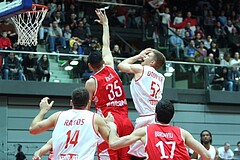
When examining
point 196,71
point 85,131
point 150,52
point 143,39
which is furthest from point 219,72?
point 85,131

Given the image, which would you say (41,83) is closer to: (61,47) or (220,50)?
(61,47)

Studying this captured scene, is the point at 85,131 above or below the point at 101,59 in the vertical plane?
below

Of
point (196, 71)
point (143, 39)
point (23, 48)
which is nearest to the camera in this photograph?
point (23, 48)

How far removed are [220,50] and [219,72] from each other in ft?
13.5

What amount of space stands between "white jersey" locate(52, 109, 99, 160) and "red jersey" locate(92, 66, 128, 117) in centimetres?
176

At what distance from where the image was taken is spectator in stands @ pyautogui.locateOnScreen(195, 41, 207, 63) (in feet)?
67.6

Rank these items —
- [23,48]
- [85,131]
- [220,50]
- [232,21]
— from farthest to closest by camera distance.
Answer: [232,21], [220,50], [23,48], [85,131]

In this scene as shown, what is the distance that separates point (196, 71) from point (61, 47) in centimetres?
438

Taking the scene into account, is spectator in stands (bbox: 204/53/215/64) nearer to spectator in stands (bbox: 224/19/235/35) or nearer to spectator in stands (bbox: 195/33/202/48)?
spectator in stands (bbox: 195/33/202/48)

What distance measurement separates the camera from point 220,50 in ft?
79.5

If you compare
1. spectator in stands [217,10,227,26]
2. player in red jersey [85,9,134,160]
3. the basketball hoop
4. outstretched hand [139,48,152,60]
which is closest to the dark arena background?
spectator in stands [217,10,227,26]

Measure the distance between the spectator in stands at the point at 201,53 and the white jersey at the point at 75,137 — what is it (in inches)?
529

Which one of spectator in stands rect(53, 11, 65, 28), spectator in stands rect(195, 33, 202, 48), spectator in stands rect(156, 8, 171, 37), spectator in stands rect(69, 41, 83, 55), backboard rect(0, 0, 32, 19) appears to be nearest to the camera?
backboard rect(0, 0, 32, 19)

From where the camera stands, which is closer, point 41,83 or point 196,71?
point 41,83
